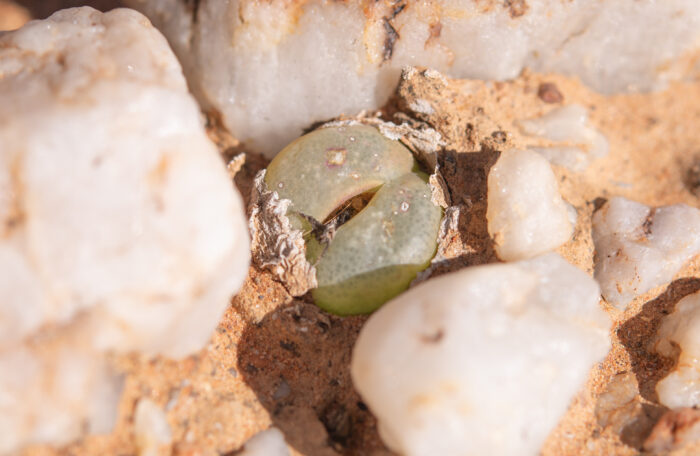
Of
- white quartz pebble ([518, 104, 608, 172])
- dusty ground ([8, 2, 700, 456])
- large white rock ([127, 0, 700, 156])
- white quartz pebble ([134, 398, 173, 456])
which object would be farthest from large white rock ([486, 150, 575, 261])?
white quartz pebble ([134, 398, 173, 456])

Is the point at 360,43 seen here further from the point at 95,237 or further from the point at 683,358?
the point at 683,358

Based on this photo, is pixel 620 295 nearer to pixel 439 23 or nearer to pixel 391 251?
pixel 391 251

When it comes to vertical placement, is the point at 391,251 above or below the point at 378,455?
above

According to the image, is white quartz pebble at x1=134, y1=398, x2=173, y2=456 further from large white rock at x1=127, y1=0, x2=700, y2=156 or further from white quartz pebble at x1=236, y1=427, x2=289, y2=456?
A: large white rock at x1=127, y1=0, x2=700, y2=156

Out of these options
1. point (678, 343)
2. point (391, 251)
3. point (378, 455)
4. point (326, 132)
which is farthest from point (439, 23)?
point (378, 455)

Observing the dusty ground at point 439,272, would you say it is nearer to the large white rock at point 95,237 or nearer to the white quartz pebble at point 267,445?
the white quartz pebble at point 267,445
